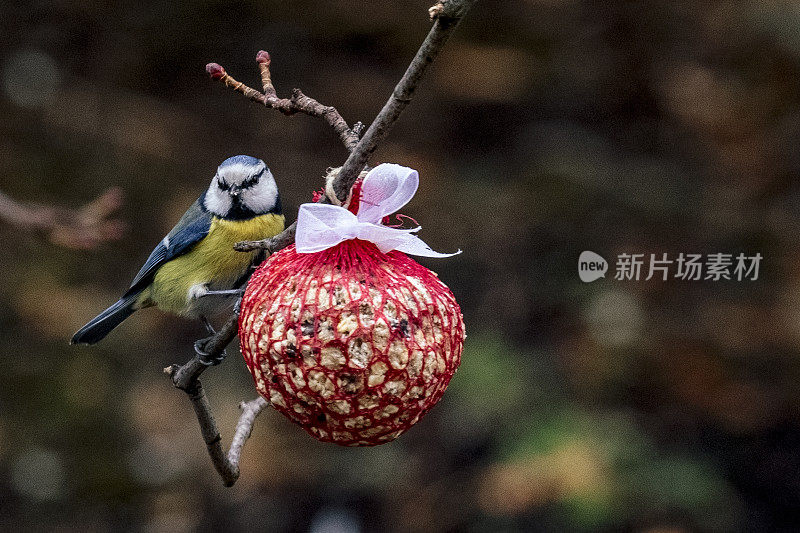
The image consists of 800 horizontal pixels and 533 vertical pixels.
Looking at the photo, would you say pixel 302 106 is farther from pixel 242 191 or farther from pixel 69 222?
pixel 69 222

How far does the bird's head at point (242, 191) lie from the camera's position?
1836 mm

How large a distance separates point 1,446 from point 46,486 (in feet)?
0.84

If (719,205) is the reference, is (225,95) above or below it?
below

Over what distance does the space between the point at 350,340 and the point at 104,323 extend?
101 cm

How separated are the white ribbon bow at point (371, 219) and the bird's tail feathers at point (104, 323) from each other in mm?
934

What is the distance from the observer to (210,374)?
3.67 m

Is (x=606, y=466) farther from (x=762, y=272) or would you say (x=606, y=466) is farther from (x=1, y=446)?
(x=1, y=446)

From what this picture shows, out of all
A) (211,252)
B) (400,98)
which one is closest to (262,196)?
(211,252)

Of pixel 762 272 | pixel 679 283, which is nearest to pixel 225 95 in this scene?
pixel 679 283

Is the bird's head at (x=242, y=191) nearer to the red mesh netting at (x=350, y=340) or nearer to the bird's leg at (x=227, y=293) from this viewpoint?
the bird's leg at (x=227, y=293)

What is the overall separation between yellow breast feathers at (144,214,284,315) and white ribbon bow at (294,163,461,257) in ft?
2.09

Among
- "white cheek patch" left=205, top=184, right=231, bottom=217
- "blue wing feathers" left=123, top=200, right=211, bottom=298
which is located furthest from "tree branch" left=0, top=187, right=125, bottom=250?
"white cheek patch" left=205, top=184, right=231, bottom=217

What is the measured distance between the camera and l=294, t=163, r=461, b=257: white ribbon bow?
1250 millimetres

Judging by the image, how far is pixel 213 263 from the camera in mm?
1955
